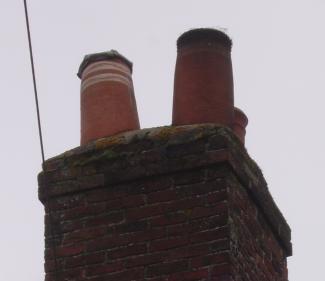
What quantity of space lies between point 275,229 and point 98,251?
3.29 feet

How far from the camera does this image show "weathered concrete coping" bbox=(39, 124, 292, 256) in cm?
546

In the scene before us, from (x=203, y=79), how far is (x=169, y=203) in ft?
2.43

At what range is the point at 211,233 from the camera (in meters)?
5.24

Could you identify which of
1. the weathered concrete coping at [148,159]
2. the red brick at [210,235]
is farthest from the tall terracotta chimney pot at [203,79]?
the red brick at [210,235]

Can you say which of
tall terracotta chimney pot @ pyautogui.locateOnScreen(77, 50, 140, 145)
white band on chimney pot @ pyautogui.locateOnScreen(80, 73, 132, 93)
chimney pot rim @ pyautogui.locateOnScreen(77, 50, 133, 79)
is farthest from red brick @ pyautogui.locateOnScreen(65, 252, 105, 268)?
chimney pot rim @ pyautogui.locateOnScreen(77, 50, 133, 79)

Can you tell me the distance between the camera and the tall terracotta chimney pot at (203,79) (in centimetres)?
575

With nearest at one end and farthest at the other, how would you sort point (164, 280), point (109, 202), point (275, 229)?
point (164, 280)
point (109, 202)
point (275, 229)

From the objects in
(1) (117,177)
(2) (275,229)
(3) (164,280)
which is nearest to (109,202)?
(1) (117,177)

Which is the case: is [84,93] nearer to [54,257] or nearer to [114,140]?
[114,140]

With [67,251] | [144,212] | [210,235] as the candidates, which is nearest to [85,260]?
[67,251]

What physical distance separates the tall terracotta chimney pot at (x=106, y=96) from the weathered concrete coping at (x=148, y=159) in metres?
0.21

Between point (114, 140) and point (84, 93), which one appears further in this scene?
point (84, 93)

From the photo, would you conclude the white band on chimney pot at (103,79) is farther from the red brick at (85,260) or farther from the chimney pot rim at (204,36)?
the red brick at (85,260)

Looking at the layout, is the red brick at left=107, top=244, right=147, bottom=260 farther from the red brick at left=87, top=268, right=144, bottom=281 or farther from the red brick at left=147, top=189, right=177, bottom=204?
the red brick at left=147, top=189, right=177, bottom=204
